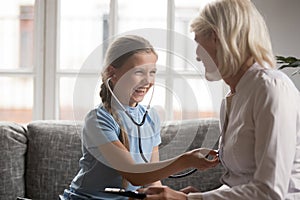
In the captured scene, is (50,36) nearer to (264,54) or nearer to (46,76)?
(46,76)

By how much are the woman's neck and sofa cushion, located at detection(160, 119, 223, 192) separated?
0.43ft

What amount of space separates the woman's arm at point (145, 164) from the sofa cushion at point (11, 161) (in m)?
0.70

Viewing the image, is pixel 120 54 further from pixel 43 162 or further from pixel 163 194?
pixel 43 162

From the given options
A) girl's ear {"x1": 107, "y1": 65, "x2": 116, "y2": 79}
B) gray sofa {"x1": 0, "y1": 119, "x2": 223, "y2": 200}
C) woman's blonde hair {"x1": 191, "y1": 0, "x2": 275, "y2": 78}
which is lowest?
gray sofa {"x1": 0, "y1": 119, "x2": 223, "y2": 200}

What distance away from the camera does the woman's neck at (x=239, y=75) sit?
1.73m

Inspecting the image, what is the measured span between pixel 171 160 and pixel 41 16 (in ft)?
4.55

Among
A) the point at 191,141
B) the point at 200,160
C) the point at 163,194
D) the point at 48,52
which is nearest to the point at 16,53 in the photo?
the point at 48,52

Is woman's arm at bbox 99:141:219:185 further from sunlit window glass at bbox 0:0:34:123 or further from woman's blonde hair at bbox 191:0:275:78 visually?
sunlit window glass at bbox 0:0:34:123

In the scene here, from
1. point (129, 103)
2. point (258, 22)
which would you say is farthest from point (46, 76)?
point (258, 22)

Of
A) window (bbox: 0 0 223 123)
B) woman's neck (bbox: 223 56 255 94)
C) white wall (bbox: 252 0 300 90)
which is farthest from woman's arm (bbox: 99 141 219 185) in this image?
white wall (bbox: 252 0 300 90)

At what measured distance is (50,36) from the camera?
2.97 meters

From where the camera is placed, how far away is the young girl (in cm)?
181

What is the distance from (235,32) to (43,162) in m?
1.13

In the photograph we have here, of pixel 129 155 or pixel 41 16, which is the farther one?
pixel 41 16
